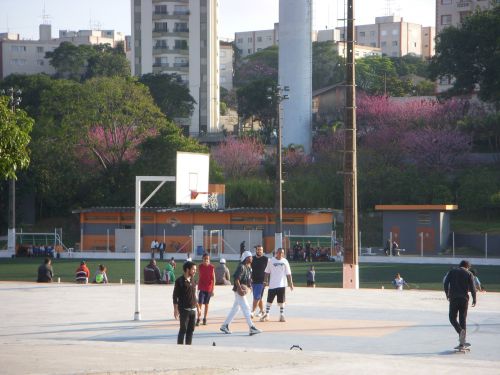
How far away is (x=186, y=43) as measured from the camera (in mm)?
109625

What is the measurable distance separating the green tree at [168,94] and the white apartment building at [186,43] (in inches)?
254

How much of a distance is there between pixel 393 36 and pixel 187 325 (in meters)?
163

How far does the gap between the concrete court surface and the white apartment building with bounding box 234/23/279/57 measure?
15692 cm

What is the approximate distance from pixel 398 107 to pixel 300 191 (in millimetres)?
18765

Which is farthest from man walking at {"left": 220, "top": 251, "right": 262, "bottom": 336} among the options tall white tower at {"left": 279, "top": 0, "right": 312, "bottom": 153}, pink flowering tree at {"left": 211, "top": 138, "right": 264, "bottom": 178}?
tall white tower at {"left": 279, "top": 0, "right": 312, "bottom": 153}

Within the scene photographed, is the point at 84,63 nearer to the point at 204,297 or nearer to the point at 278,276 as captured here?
the point at 278,276

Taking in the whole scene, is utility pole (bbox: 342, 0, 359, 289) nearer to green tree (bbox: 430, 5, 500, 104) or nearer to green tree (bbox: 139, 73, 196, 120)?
green tree (bbox: 430, 5, 500, 104)

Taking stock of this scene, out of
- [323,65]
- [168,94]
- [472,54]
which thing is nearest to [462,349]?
[472,54]

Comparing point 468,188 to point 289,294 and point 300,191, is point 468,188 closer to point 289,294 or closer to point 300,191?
point 300,191

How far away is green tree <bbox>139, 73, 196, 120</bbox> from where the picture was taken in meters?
99.8

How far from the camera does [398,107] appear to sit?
3455 inches

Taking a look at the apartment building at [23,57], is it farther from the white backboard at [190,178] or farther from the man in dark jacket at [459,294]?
the man in dark jacket at [459,294]

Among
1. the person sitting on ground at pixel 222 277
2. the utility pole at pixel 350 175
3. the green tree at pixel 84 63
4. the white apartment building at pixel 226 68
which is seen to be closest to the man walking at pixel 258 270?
the person sitting on ground at pixel 222 277

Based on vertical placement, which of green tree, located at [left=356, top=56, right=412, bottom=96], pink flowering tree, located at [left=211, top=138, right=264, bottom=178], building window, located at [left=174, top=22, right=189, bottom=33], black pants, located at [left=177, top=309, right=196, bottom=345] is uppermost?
building window, located at [left=174, top=22, right=189, bottom=33]
